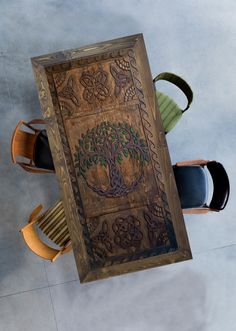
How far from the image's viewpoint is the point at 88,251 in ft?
10.7

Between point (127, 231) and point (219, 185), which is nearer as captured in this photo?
point (127, 231)

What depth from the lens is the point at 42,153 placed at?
370 cm

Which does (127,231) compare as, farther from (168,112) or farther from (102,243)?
(168,112)

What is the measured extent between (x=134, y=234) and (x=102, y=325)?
1291 millimetres

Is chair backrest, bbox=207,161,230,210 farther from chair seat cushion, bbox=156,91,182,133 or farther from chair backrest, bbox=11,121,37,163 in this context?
chair backrest, bbox=11,121,37,163

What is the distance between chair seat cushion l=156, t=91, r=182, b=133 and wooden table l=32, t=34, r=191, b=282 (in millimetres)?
419

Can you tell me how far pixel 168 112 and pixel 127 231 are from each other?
1194 millimetres

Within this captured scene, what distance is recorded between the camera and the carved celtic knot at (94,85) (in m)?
3.35

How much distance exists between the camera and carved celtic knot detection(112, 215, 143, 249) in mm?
3293

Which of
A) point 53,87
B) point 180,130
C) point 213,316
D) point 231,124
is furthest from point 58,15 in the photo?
point 213,316

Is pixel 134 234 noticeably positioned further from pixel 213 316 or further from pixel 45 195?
pixel 213 316

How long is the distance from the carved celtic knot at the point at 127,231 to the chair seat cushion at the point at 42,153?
2.74 feet

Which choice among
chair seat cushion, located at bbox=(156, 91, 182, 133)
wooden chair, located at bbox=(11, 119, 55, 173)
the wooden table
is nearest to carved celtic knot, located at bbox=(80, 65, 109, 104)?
the wooden table

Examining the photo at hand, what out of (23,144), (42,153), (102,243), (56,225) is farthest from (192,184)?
(23,144)
